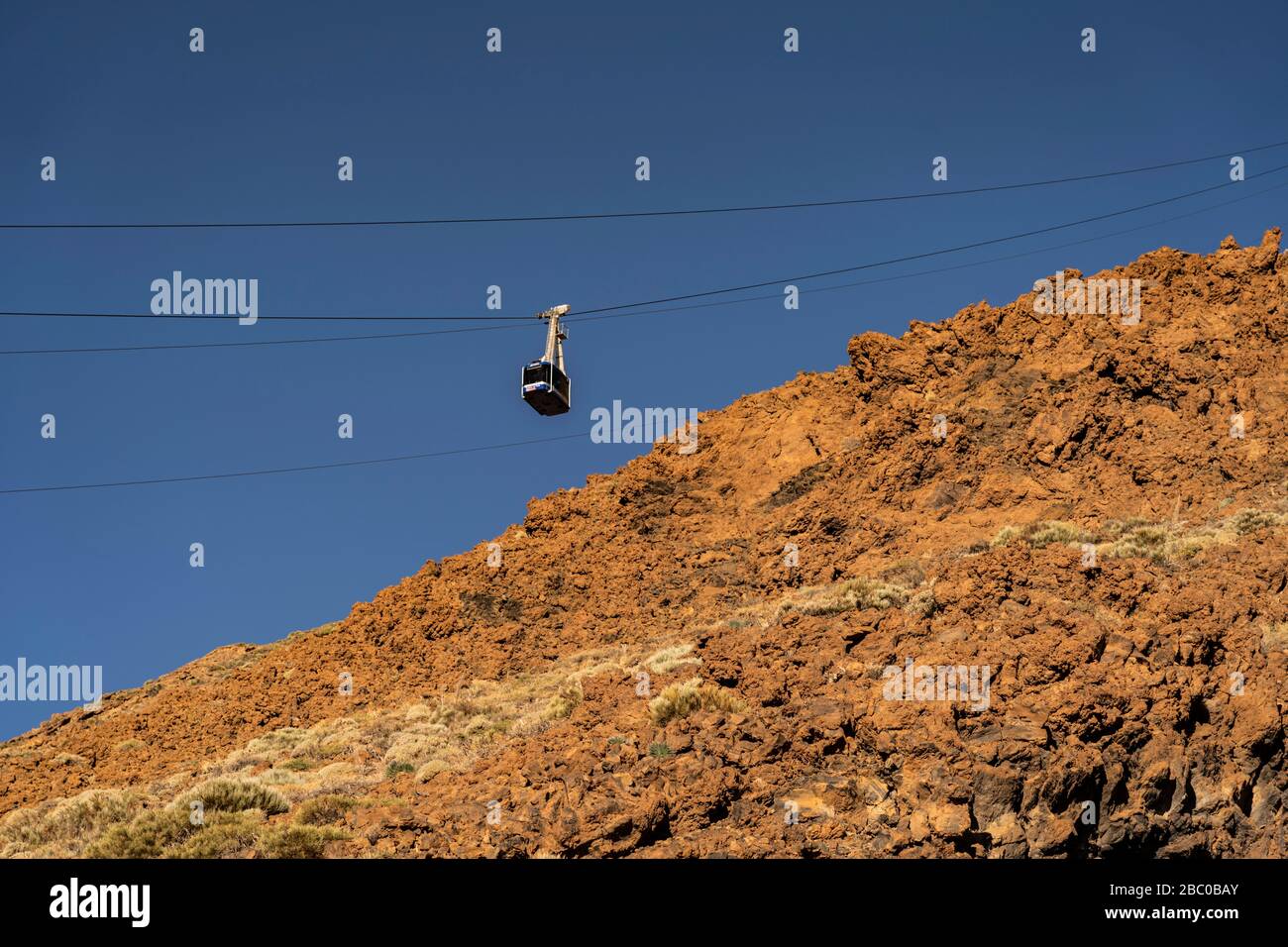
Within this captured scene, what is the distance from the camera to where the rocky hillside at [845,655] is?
14.5m

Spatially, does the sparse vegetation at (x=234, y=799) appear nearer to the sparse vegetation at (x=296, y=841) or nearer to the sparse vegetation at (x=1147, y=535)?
the sparse vegetation at (x=296, y=841)

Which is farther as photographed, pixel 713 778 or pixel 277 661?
pixel 277 661

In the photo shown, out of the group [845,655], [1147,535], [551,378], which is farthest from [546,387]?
[1147,535]

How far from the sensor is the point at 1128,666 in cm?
1597

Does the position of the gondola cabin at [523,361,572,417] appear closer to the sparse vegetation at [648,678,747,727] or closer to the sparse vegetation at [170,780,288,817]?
the sparse vegetation at [648,678,747,727]

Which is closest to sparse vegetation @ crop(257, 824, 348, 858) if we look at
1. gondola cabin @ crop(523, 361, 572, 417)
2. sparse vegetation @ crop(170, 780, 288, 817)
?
sparse vegetation @ crop(170, 780, 288, 817)

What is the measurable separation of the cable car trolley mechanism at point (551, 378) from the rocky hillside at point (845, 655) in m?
5.59

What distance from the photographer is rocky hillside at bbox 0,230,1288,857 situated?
1452cm

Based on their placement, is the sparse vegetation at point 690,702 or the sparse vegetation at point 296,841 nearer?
the sparse vegetation at point 296,841

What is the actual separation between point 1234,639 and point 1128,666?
2.02 meters

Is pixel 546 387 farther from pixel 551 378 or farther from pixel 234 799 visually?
pixel 234 799

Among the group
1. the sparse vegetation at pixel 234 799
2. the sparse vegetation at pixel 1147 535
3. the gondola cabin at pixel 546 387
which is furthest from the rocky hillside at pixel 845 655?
the gondola cabin at pixel 546 387

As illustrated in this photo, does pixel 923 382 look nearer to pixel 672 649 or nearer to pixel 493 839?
pixel 672 649
